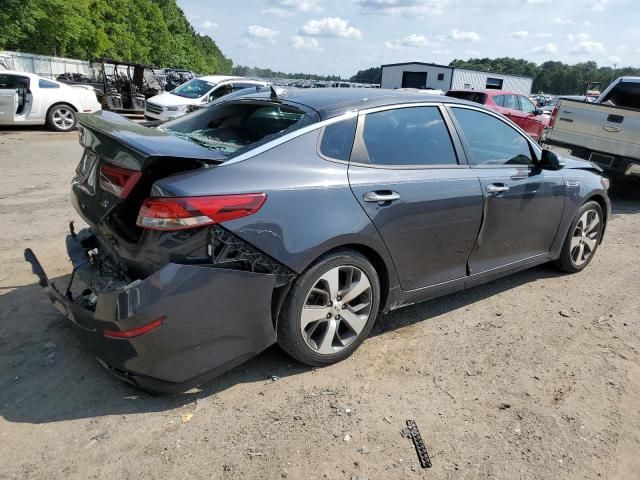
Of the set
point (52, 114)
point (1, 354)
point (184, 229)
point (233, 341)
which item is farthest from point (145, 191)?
point (52, 114)

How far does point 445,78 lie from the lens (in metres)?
42.7

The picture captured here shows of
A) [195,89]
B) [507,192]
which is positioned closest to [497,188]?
[507,192]

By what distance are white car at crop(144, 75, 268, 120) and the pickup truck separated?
333 inches

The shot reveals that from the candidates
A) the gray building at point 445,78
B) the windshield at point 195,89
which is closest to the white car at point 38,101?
the windshield at point 195,89

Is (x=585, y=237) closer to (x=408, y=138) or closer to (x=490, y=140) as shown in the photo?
(x=490, y=140)

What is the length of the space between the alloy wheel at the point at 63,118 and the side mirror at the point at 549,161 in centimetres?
1247

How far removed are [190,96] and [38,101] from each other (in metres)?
4.01

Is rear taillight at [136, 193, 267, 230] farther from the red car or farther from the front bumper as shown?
the red car

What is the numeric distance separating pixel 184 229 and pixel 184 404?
0.99 m

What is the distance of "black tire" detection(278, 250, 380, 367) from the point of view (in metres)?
2.77

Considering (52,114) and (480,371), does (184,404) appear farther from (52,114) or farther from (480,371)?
(52,114)

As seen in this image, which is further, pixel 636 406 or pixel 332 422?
pixel 636 406

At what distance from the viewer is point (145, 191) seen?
2641 millimetres

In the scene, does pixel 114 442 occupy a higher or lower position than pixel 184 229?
lower
